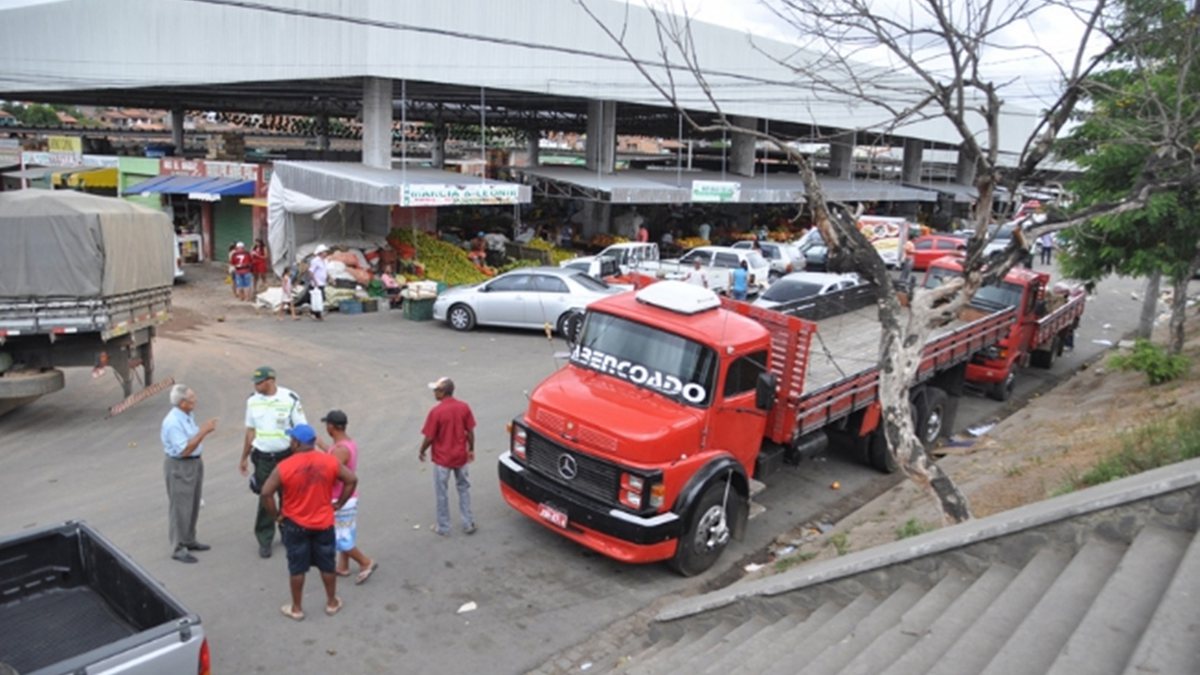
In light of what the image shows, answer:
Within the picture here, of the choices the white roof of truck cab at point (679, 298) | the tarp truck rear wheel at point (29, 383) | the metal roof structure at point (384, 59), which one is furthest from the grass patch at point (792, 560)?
the metal roof structure at point (384, 59)

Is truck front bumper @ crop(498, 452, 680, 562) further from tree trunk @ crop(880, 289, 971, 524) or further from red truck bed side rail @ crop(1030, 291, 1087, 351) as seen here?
red truck bed side rail @ crop(1030, 291, 1087, 351)

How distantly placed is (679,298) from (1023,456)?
520cm

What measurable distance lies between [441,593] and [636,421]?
2.26 metres

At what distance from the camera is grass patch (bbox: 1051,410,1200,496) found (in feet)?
22.3

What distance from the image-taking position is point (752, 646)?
5629mm

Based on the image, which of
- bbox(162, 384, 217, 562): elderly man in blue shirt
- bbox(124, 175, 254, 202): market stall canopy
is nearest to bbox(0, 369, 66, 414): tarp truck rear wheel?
bbox(162, 384, 217, 562): elderly man in blue shirt

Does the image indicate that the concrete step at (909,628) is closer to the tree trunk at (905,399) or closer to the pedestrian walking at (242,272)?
the tree trunk at (905,399)

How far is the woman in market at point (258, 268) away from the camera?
2194 cm

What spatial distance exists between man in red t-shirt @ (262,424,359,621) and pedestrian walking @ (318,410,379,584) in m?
0.36

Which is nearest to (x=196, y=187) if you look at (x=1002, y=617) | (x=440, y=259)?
(x=440, y=259)

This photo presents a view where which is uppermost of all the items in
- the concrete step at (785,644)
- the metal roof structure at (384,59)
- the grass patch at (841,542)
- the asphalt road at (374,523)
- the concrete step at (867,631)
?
the metal roof structure at (384,59)

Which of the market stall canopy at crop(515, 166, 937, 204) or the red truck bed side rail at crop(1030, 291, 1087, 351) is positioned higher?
the market stall canopy at crop(515, 166, 937, 204)

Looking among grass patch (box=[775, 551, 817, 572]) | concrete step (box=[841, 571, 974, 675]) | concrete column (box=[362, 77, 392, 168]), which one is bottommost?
grass patch (box=[775, 551, 817, 572])

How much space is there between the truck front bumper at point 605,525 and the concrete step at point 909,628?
2.55 m
